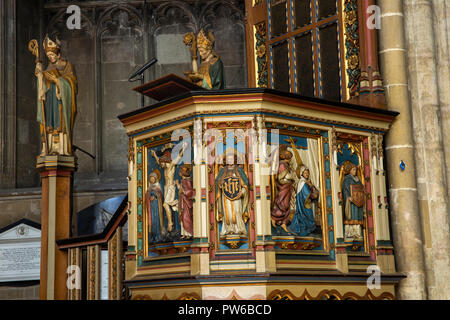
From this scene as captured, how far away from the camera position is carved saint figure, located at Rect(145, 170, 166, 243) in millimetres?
9727

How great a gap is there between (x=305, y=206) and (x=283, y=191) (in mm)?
380

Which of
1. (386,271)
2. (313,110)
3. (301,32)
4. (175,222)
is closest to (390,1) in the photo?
(301,32)

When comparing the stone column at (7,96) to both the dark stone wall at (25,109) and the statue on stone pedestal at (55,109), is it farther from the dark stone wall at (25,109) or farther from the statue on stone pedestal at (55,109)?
the statue on stone pedestal at (55,109)

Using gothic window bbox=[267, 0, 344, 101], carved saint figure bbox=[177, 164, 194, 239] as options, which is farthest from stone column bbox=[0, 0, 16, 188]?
carved saint figure bbox=[177, 164, 194, 239]

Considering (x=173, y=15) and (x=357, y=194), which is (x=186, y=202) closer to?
(x=357, y=194)

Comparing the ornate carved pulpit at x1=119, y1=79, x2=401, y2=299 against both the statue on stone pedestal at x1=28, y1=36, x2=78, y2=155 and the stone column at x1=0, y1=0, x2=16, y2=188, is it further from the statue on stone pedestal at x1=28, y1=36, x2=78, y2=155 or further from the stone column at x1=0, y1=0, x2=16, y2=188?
the stone column at x1=0, y1=0, x2=16, y2=188

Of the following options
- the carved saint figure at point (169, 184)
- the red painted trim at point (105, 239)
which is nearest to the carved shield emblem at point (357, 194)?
A: the carved saint figure at point (169, 184)

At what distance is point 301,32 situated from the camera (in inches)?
493

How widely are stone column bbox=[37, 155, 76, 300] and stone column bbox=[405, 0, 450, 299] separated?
16.9 ft

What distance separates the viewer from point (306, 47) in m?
12.4

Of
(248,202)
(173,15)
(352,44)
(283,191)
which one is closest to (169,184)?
(248,202)

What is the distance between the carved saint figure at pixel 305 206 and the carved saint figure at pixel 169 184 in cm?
142

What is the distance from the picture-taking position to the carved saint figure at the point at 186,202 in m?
9.30

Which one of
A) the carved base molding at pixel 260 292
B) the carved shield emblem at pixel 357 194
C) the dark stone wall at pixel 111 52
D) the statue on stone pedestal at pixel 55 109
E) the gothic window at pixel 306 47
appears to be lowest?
the carved base molding at pixel 260 292
